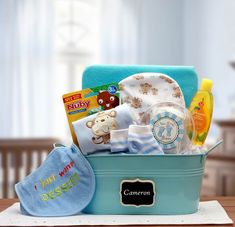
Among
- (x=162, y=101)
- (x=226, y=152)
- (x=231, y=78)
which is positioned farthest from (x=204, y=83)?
(x=231, y=78)

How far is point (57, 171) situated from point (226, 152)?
92.6 inches

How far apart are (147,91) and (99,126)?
0.17m

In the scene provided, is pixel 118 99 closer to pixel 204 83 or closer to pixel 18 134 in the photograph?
pixel 204 83

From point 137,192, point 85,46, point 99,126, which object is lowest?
point 137,192

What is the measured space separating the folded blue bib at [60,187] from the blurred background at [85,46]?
9.42 ft

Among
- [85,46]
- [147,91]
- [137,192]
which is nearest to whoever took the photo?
[137,192]

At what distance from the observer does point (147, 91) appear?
97 cm

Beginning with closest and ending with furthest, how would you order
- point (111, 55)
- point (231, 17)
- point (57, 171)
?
point (57, 171), point (231, 17), point (111, 55)

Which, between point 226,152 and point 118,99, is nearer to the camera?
point 118,99

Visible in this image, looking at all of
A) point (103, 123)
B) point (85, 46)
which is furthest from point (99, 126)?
point (85, 46)

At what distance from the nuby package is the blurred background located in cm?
287

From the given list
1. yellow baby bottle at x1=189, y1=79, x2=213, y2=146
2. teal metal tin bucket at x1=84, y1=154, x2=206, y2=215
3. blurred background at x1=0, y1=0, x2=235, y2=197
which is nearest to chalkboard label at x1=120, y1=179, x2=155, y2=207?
teal metal tin bucket at x1=84, y1=154, x2=206, y2=215

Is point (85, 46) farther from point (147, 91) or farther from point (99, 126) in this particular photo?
point (99, 126)

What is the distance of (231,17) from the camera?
3906mm
